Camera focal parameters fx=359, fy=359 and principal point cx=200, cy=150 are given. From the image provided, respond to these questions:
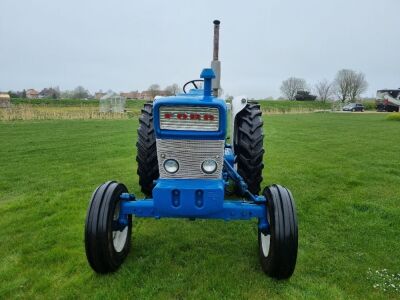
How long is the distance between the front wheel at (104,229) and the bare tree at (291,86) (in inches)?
2856

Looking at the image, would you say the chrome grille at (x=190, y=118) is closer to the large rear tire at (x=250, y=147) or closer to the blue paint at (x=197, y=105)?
the blue paint at (x=197, y=105)

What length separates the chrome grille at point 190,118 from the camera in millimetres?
2852

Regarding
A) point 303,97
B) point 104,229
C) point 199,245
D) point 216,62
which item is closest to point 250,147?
point 216,62

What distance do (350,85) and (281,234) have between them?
224 feet

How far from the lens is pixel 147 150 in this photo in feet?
13.8

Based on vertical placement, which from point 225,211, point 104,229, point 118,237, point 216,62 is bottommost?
point 118,237

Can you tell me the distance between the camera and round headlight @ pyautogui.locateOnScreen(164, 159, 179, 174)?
3.04m

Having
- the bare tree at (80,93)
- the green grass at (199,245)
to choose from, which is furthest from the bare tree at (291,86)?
the green grass at (199,245)

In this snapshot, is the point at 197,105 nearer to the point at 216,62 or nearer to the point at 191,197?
the point at 191,197

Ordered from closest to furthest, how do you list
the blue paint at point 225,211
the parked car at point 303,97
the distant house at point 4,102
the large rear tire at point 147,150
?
the blue paint at point 225,211, the large rear tire at point 147,150, the distant house at point 4,102, the parked car at point 303,97

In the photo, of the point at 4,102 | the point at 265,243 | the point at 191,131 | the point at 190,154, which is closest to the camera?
the point at 191,131

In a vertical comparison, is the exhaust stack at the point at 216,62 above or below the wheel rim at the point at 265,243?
above

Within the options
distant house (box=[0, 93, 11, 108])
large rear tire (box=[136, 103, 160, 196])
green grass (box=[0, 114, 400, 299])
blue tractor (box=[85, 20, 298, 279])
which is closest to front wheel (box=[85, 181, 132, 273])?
blue tractor (box=[85, 20, 298, 279])

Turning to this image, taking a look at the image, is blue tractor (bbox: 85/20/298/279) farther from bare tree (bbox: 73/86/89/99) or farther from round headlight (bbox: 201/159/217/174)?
bare tree (bbox: 73/86/89/99)
